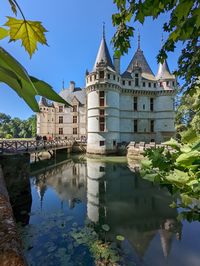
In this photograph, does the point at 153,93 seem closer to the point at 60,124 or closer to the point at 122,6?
the point at 60,124

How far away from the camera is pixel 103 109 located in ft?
86.1

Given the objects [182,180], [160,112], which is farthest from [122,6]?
[160,112]

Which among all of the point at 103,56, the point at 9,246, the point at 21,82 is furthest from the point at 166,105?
the point at 21,82

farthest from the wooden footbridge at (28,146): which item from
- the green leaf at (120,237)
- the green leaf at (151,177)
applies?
the green leaf at (151,177)

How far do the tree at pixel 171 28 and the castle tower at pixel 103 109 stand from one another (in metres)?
22.8

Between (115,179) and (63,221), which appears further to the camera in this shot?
(115,179)

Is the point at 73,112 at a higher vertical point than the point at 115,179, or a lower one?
higher

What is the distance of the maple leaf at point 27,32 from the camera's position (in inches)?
18.9

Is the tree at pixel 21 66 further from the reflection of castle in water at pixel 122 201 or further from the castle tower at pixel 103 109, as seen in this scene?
the castle tower at pixel 103 109

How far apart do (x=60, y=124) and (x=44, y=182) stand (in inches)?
860

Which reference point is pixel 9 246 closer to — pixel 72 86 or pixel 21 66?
pixel 21 66

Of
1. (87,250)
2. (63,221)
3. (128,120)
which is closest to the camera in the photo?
(87,250)

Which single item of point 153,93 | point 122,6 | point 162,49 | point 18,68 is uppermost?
point 153,93

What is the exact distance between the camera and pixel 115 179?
14.5 meters
